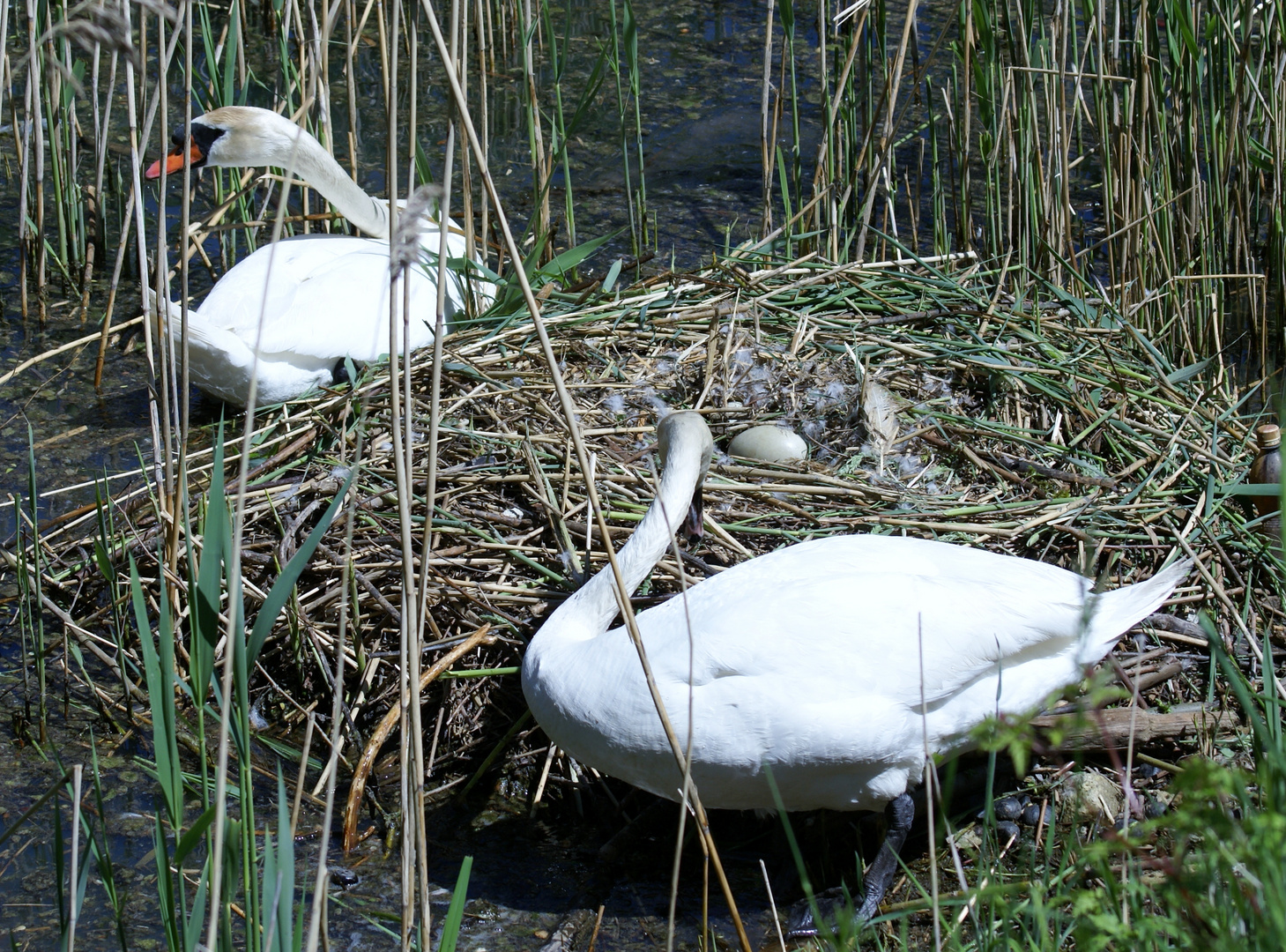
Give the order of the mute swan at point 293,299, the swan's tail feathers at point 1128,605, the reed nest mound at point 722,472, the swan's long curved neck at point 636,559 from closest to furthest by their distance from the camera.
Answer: the swan's tail feathers at point 1128,605 → the swan's long curved neck at point 636,559 → the reed nest mound at point 722,472 → the mute swan at point 293,299

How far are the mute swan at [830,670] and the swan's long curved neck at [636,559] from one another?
0.07ft

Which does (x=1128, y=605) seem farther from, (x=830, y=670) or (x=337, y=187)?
(x=337, y=187)

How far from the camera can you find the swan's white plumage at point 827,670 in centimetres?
227

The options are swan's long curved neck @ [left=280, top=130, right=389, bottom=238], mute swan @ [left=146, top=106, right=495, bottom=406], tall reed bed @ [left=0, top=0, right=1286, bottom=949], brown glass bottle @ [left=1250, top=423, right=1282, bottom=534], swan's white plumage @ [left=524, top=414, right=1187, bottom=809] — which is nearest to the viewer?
swan's white plumage @ [left=524, top=414, right=1187, bottom=809]

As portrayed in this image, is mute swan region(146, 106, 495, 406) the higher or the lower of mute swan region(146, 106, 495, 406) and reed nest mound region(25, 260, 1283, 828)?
the higher

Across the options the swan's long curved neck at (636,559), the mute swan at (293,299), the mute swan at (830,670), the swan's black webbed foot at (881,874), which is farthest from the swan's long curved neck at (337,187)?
the swan's black webbed foot at (881,874)

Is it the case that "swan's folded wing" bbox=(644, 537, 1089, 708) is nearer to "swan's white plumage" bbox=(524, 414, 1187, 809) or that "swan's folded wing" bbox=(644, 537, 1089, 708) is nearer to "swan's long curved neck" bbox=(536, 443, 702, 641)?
"swan's white plumage" bbox=(524, 414, 1187, 809)

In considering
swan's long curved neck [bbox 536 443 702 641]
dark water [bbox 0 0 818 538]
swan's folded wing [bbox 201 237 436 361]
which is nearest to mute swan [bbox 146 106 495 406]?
swan's folded wing [bbox 201 237 436 361]

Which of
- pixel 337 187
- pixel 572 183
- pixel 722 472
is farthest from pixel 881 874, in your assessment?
pixel 572 183

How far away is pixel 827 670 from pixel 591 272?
302 centimetres

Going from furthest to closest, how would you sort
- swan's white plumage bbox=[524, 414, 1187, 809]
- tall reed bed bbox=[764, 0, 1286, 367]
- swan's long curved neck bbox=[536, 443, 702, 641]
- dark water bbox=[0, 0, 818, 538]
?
dark water bbox=[0, 0, 818, 538]
tall reed bed bbox=[764, 0, 1286, 367]
swan's long curved neck bbox=[536, 443, 702, 641]
swan's white plumage bbox=[524, 414, 1187, 809]

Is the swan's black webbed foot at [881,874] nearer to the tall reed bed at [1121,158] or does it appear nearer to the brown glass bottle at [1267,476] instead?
the brown glass bottle at [1267,476]

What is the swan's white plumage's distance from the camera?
227cm

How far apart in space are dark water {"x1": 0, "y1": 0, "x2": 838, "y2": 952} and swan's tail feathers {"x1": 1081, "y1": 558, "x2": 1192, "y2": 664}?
83 centimetres
